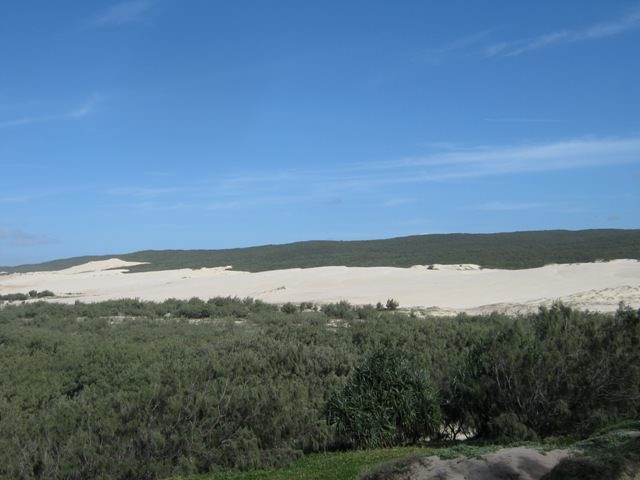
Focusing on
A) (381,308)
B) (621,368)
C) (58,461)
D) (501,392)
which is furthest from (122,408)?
(381,308)

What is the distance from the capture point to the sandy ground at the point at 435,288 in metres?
25.8

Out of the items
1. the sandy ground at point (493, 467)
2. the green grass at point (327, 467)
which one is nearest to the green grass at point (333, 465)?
the green grass at point (327, 467)

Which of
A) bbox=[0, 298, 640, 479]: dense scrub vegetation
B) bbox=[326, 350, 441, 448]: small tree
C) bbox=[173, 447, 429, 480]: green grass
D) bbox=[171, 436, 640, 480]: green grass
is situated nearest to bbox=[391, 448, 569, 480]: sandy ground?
bbox=[171, 436, 640, 480]: green grass

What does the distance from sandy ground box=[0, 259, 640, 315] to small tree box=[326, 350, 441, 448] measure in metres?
14.3

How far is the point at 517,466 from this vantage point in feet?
18.7

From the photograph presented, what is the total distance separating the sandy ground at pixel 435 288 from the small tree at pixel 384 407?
14292 mm

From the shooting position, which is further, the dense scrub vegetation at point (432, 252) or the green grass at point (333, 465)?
the dense scrub vegetation at point (432, 252)

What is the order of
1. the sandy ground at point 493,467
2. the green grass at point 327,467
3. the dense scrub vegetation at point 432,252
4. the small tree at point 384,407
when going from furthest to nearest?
the dense scrub vegetation at point 432,252
the small tree at point 384,407
the green grass at point 327,467
the sandy ground at point 493,467

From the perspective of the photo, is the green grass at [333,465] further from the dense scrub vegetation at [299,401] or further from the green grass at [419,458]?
the dense scrub vegetation at [299,401]

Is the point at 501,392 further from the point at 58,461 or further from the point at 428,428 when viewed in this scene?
the point at 58,461

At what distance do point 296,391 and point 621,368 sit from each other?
5.00 meters

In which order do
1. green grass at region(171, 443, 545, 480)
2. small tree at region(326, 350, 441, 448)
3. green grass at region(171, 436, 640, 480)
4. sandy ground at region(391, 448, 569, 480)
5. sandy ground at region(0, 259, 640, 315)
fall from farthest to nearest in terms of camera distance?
sandy ground at region(0, 259, 640, 315) → small tree at region(326, 350, 441, 448) → green grass at region(171, 443, 545, 480) → sandy ground at region(391, 448, 569, 480) → green grass at region(171, 436, 640, 480)

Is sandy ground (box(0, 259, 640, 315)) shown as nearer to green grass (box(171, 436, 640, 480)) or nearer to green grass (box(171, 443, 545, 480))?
green grass (box(171, 443, 545, 480))

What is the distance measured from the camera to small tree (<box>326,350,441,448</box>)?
29.6ft
